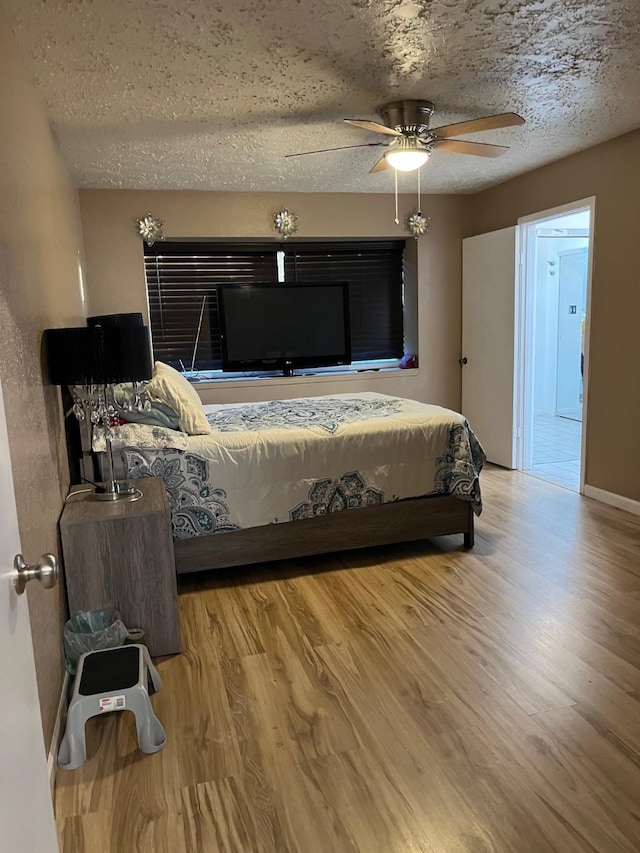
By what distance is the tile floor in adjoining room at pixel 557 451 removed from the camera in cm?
501

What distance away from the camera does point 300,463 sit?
323 cm

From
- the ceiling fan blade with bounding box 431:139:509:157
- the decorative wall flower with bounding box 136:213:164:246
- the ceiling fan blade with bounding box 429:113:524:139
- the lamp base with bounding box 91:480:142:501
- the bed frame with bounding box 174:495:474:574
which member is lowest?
the bed frame with bounding box 174:495:474:574

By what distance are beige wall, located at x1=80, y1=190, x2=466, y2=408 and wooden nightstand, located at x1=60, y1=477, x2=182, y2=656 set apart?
2.93m

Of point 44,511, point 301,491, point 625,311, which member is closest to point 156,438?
point 301,491

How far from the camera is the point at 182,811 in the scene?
5.55 ft

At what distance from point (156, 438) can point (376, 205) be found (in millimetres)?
3435

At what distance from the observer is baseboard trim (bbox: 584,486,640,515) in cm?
402

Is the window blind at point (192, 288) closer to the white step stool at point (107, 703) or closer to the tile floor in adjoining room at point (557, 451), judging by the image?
the tile floor in adjoining room at point (557, 451)

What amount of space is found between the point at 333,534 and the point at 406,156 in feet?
6.84

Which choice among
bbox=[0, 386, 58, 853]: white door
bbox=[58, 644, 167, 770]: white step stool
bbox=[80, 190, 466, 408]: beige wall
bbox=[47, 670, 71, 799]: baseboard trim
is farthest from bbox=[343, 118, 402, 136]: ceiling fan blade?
bbox=[47, 670, 71, 799]: baseboard trim

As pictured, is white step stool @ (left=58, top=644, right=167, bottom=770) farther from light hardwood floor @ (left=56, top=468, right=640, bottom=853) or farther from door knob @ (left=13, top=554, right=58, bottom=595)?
door knob @ (left=13, top=554, right=58, bottom=595)

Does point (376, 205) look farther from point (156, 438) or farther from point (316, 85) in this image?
point (156, 438)

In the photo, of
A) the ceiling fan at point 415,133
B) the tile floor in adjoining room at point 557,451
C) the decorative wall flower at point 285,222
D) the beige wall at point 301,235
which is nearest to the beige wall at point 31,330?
the ceiling fan at point 415,133

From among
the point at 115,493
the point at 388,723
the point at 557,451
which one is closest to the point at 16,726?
the point at 388,723
